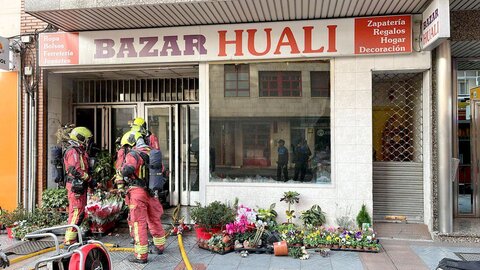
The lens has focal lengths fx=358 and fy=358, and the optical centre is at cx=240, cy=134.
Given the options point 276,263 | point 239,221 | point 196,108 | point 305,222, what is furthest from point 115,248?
point 196,108

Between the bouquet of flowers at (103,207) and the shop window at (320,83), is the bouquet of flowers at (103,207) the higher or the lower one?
the lower one

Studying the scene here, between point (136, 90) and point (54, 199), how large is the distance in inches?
120

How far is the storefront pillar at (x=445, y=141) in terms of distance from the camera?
19.4 feet

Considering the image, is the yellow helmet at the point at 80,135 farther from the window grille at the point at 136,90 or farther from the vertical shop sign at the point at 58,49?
the window grille at the point at 136,90

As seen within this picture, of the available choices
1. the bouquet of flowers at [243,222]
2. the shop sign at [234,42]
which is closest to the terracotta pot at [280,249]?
the bouquet of flowers at [243,222]

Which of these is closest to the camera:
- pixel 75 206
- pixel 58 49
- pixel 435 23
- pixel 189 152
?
pixel 435 23

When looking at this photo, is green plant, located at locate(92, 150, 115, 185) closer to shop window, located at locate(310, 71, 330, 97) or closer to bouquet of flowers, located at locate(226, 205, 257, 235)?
bouquet of flowers, located at locate(226, 205, 257, 235)

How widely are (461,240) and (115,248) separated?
18.6 ft

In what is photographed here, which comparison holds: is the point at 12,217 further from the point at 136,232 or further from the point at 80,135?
the point at 136,232

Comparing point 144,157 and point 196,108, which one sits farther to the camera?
point 196,108

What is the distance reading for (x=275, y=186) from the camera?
647 cm

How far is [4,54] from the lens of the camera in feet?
22.8

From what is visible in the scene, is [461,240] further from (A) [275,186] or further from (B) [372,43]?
(B) [372,43]

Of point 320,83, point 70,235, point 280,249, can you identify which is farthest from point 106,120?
point 280,249
